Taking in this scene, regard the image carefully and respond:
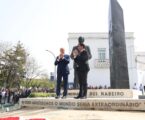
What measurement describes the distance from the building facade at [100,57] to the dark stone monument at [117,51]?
31080mm

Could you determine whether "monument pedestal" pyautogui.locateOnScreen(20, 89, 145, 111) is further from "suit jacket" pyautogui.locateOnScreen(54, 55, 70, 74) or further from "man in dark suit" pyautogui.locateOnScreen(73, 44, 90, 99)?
"suit jacket" pyautogui.locateOnScreen(54, 55, 70, 74)

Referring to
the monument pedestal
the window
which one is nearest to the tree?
the window

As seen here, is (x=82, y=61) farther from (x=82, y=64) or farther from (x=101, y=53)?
(x=101, y=53)

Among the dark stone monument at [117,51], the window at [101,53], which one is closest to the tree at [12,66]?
the window at [101,53]

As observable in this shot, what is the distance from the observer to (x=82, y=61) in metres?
10.3

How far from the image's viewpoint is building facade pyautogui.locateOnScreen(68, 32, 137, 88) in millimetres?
47812

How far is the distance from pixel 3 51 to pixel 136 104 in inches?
1565

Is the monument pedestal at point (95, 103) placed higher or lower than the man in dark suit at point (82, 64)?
lower

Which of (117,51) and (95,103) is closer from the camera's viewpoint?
(95,103)

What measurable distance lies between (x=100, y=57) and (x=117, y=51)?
3298cm

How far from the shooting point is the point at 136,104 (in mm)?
9273

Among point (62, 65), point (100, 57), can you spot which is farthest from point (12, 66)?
point (62, 65)

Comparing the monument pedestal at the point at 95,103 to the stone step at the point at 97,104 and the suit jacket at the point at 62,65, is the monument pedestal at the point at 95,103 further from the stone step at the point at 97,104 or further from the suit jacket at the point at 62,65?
the suit jacket at the point at 62,65

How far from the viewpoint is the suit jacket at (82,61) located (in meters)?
10.2
